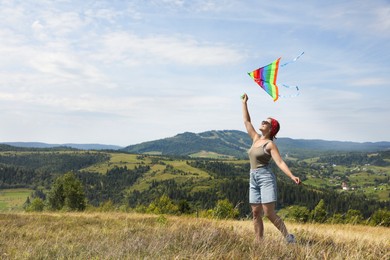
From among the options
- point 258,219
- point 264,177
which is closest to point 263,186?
point 264,177

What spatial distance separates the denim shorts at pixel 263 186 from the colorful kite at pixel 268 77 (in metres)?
1.72

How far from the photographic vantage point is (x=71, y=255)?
4457mm

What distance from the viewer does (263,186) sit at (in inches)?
242

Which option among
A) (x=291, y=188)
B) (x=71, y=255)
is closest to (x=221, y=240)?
(x=71, y=255)

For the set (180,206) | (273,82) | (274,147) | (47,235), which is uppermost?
(273,82)

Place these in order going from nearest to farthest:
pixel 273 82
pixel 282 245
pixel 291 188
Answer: pixel 282 245 → pixel 273 82 → pixel 291 188

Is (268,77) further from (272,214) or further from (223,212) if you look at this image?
(223,212)

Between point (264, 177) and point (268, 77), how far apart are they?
2.38 meters

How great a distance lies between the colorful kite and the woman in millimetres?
802

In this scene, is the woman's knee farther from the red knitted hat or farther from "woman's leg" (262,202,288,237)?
the red knitted hat

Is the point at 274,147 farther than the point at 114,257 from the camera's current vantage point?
Yes

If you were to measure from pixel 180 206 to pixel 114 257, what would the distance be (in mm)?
46539

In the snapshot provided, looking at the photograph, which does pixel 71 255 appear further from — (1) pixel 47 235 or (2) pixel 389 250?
(2) pixel 389 250

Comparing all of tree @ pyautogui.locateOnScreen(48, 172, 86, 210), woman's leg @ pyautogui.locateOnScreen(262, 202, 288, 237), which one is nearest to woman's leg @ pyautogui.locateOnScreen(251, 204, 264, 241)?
woman's leg @ pyautogui.locateOnScreen(262, 202, 288, 237)
